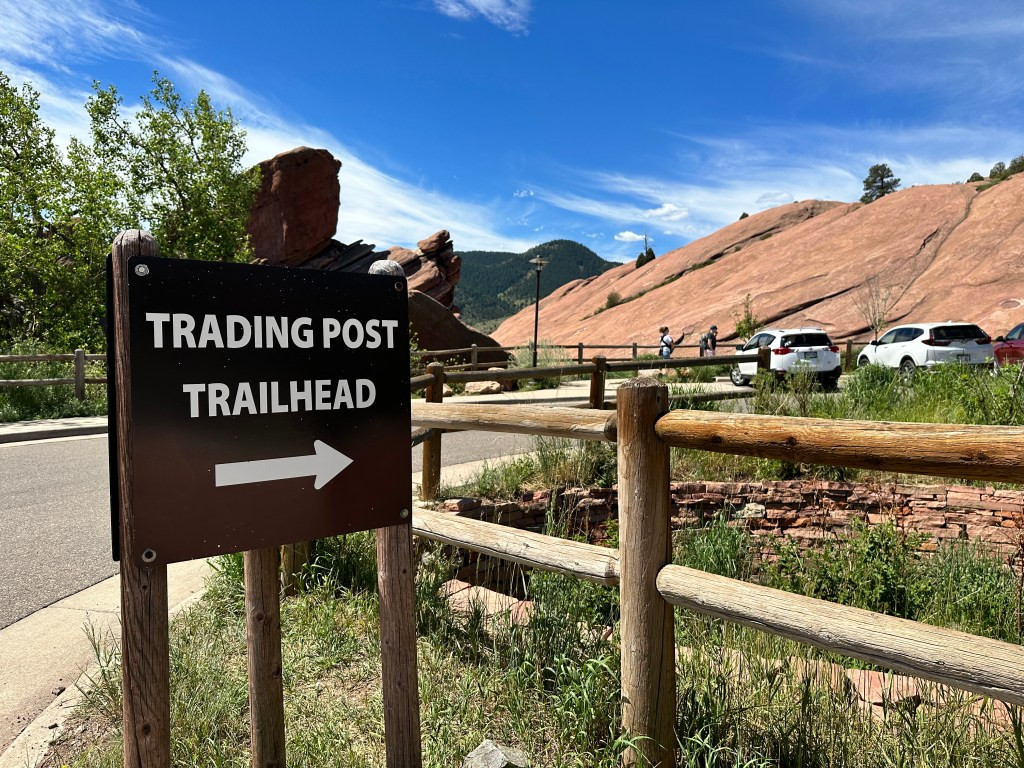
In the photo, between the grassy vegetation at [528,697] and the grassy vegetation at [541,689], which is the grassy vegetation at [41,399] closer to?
the grassy vegetation at [541,689]

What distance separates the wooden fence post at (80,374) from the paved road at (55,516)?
11.7 feet

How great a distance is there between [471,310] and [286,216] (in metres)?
86.9

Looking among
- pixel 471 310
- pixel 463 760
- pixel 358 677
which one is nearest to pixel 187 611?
pixel 358 677

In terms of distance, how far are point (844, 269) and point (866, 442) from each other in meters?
45.0

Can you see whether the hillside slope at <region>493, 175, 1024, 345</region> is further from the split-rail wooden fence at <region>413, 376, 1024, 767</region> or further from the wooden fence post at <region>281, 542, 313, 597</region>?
the split-rail wooden fence at <region>413, 376, 1024, 767</region>

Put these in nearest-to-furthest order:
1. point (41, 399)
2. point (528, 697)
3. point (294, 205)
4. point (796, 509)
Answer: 1. point (528, 697)
2. point (796, 509)
3. point (41, 399)
4. point (294, 205)

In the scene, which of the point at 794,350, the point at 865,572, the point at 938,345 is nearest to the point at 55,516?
the point at 865,572

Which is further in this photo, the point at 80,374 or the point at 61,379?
the point at 80,374

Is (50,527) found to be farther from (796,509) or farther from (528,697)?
(796,509)

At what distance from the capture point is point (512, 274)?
5960 inches

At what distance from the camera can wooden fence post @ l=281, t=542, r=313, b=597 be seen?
4.09m

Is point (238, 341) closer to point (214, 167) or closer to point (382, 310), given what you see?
point (382, 310)

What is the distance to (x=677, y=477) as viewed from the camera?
727 cm

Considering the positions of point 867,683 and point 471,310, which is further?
point 471,310
